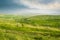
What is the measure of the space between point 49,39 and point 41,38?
2.46 metres

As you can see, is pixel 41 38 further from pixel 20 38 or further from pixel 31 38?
pixel 20 38

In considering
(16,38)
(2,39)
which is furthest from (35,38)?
(2,39)

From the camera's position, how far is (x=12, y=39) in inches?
1607

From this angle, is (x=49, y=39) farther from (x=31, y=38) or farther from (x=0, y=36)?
(x=0, y=36)

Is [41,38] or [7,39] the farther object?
[41,38]

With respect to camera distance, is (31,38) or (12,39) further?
(31,38)

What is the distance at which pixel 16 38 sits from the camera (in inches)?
1629

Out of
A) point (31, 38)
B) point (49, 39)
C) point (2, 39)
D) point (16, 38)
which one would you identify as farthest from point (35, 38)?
point (2, 39)

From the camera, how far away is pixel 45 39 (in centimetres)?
4469

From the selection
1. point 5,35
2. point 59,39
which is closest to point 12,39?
point 5,35

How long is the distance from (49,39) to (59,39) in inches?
136

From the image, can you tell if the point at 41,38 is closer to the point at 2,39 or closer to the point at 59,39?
the point at 59,39

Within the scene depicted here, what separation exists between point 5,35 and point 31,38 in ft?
25.6

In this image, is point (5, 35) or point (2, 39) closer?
point (2, 39)
